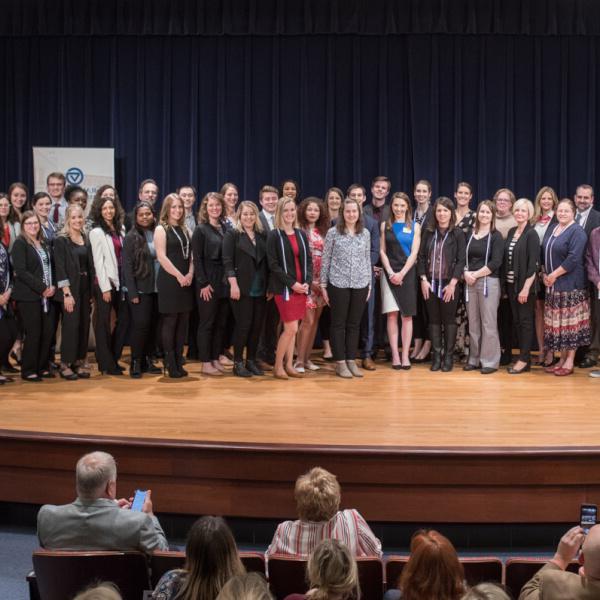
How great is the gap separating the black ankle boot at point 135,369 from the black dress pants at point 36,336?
580 millimetres

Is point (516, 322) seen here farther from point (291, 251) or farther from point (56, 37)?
point (56, 37)

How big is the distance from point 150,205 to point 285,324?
126 centimetres

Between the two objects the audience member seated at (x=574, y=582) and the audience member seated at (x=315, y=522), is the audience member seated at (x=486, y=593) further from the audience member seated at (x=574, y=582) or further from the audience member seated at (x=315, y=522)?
the audience member seated at (x=315, y=522)

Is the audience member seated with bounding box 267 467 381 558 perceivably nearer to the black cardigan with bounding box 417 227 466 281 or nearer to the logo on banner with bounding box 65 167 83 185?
the black cardigan with bounding box 417 227 466 281

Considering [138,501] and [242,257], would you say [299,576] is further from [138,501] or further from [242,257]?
[242,257]

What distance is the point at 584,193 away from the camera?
6.71 m

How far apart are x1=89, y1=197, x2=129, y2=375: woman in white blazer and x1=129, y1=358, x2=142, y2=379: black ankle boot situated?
5.8 inches

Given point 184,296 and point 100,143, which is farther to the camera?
point 100,143

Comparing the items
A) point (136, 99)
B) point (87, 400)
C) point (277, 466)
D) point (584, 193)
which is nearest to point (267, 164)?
point (136, 99)

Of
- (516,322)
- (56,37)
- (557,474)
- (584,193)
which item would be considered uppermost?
(56,37)

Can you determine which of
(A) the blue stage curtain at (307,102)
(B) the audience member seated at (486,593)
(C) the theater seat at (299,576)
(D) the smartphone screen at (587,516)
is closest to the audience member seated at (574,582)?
(B) the audience member seated at (486,593)

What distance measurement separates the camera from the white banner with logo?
805 cm

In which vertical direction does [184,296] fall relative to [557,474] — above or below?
above

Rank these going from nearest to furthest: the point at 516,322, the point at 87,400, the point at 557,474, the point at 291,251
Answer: the point at 557,474
the point at 87,400
the point at 291,251
the point at 516,322
